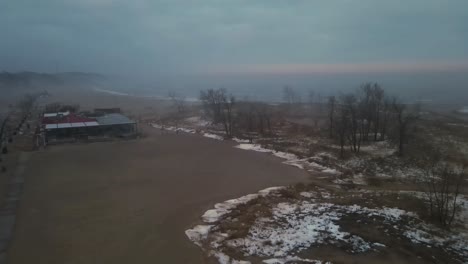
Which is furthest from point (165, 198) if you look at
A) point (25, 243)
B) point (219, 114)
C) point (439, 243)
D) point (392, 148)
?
point (219, 114)

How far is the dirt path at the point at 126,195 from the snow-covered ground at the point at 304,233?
4.11 feet

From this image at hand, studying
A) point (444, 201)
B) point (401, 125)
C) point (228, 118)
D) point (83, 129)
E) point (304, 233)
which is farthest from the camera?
point (228, 118)

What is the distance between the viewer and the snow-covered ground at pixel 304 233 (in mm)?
14430

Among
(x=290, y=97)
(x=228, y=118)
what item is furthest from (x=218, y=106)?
(x=290, y=97)

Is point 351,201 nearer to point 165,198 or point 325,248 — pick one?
point 325,248

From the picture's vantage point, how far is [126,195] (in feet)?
70.3

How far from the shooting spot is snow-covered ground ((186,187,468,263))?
14430 mm

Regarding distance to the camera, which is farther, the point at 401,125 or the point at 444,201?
the point at 401,125

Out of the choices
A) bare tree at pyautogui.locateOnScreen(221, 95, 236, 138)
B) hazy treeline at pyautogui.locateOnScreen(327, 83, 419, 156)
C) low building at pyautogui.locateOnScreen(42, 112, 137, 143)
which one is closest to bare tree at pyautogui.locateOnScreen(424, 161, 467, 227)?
hazy treeline at pyautogui.locateOnScreen(327, 83, 419, 156)

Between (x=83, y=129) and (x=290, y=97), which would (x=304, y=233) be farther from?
(x=290, y=97)

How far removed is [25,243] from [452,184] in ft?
80.6

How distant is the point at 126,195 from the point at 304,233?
11.3 m

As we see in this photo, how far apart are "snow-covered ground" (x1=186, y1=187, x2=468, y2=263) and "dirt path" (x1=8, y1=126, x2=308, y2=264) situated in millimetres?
1254

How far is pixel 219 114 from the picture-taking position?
53.7 m
